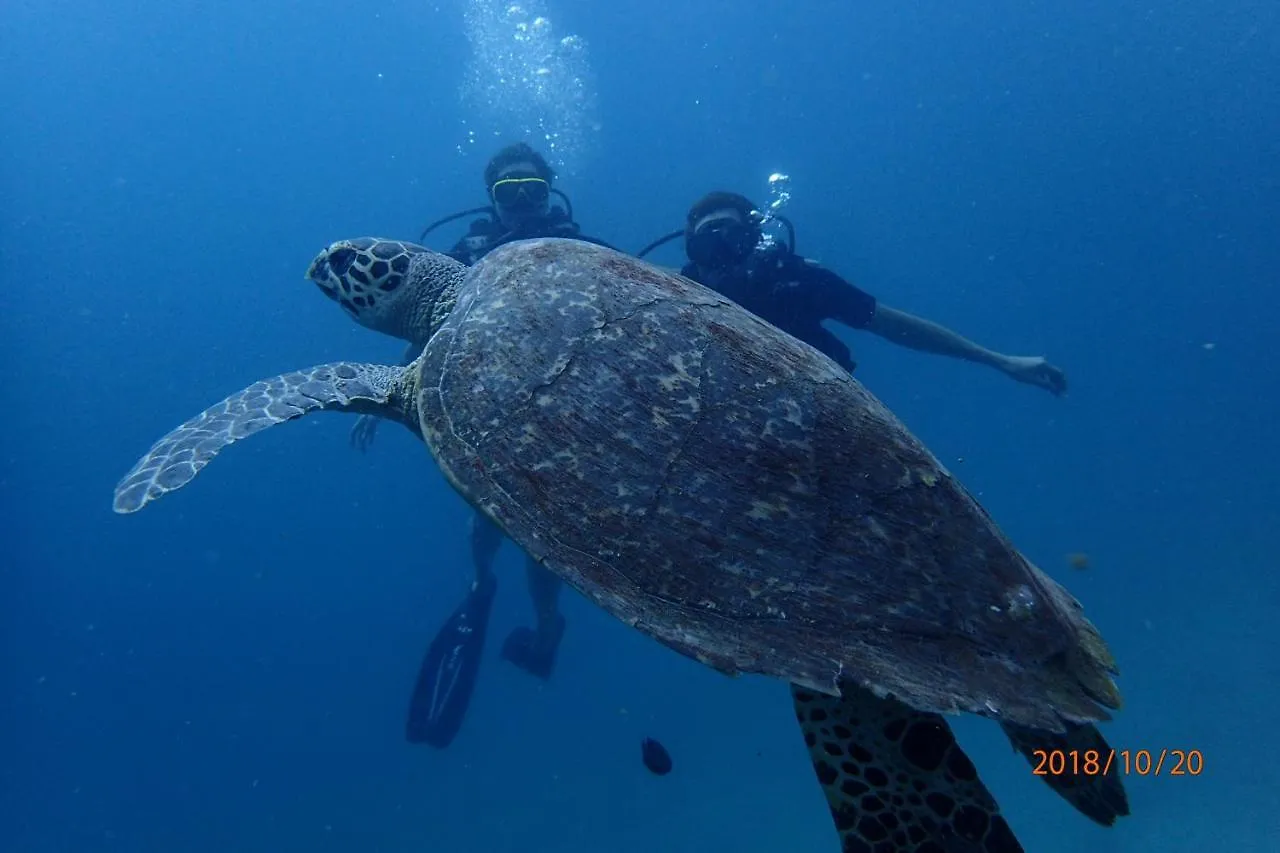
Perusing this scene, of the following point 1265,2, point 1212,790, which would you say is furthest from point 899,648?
point 1265,2

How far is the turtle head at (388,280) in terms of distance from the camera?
4.29 metres

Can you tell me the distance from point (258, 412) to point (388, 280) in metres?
1.26

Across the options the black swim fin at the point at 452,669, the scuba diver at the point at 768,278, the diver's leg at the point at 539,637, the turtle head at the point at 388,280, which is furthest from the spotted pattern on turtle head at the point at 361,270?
the black swim fin at the point at 452,669

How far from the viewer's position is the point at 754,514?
2271mm

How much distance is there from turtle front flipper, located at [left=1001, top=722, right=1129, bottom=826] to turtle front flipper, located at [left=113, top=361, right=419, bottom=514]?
3.41 metres

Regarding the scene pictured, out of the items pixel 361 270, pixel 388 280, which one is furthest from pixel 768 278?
pixel 361 270

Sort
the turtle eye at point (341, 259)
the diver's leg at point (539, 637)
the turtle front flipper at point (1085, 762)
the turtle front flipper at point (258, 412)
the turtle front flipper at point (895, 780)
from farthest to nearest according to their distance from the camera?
the diver's leg at point (539, 637) → the turtle eye at point (341, 259) → the turtle front flipper at point (258, 412) → the turtle front flipper at point (1085, 762) → the turtle front flipper at point (895, 780)

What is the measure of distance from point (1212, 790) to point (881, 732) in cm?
1576

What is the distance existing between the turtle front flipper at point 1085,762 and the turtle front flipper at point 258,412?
341 cm

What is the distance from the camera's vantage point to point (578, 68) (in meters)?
59.5

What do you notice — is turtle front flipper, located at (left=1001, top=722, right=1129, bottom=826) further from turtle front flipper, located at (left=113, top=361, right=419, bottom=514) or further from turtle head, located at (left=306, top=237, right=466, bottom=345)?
turtle head, located at (left=306, top=237, right=466, bottom=345)

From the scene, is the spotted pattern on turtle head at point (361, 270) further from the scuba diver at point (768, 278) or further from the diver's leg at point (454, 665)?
the diver's leg at point (454, 665)

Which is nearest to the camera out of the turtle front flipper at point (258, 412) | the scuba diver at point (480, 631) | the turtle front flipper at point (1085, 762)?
the turtle front flipper at point (1085, 762)

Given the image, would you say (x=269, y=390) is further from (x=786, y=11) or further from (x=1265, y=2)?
(x=1265, y=2)
